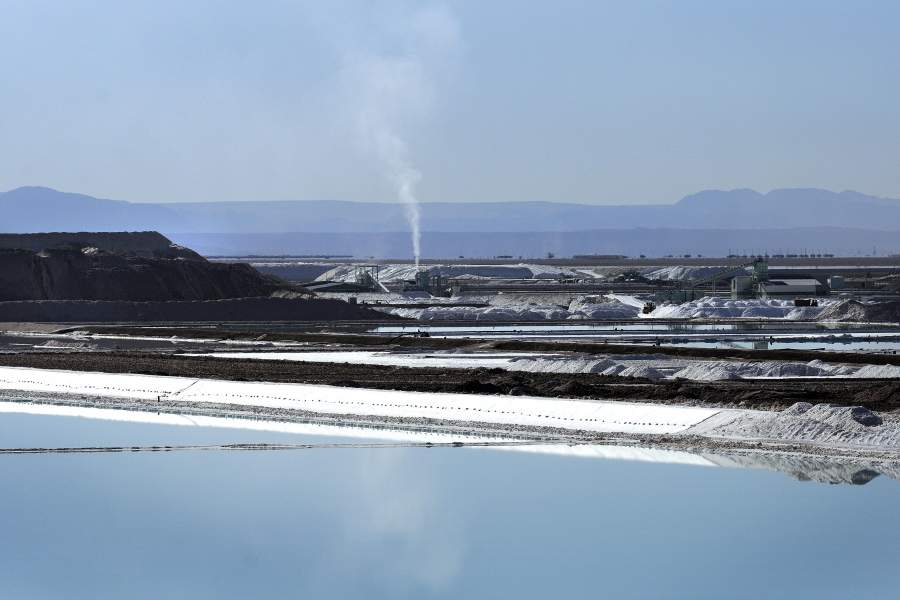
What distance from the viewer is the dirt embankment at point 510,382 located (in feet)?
84.6

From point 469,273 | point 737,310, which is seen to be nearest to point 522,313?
point 737,310

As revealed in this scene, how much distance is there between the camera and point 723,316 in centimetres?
6391

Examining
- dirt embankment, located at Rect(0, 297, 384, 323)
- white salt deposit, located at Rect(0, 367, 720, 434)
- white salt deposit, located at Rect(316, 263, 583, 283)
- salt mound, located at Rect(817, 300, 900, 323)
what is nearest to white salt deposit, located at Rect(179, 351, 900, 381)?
white salt deposit, located at Rect(0, 367, 720, 434)

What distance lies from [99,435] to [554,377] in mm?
10244

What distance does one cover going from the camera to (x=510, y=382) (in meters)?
30.3

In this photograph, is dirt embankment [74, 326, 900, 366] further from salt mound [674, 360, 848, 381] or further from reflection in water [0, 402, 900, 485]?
reflection in water [0, 402, 900, 485]

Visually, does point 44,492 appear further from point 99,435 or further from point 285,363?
point 285,363

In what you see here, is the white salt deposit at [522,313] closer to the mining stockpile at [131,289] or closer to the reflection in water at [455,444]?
the mining stockpile at [131,289]

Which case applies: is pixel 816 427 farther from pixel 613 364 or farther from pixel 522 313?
pixel 522 313

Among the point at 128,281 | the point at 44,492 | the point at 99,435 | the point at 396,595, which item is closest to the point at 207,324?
the point at 128,281

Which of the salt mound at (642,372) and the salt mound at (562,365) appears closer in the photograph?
the salt mound at (642,372)

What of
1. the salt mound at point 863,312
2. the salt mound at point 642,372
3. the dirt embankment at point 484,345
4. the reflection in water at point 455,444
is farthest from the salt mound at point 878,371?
the salt mound at point 863,312

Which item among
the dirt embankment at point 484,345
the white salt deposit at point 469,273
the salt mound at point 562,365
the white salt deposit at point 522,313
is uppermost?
the salt mound at point 562,365

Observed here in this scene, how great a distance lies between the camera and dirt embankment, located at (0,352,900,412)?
25781 mm
